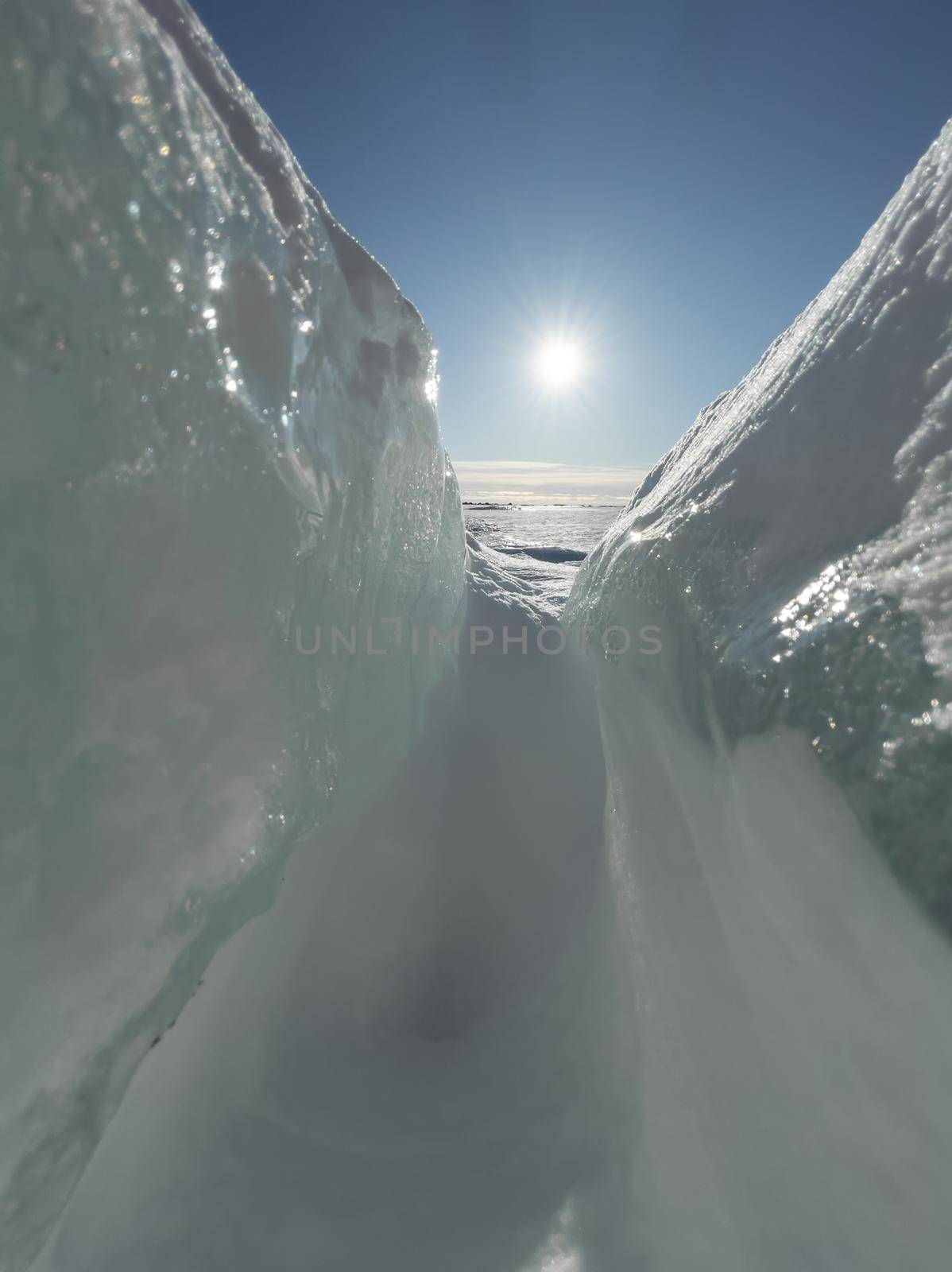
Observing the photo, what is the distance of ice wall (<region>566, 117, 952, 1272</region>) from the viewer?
827 millimetres

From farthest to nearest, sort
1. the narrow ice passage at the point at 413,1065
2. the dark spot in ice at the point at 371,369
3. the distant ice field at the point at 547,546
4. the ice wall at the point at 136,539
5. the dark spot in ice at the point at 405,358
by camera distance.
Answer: the distant ice field at the point at 547,546 < the dark spot in ice at the point at 405,358 < the dark spot in ice at the point at 371,369 < the narrow ice passage at the point at 413,1065 < the ice wall at the point at 136,539

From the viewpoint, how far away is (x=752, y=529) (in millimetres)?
1321

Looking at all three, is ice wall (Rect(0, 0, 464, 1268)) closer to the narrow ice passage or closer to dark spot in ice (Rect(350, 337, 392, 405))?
dark spot in ice (Rect(350, 337, 392, 405))

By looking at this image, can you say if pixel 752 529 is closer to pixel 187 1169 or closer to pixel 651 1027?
pixel 651 1027

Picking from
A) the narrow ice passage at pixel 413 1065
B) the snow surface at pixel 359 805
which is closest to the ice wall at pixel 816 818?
the snow surface at pixel 359 805

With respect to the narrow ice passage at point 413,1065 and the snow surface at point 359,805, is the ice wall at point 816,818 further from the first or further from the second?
the narrow ice passage at point 413,1065

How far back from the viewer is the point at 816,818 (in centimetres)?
92

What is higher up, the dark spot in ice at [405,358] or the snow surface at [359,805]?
the dark spot in ice at [405,358]

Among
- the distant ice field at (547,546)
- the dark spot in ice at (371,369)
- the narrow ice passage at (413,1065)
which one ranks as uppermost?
the dark spot in ice at (371,369)

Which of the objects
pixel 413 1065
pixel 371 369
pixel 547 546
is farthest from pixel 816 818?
pixel 547 546

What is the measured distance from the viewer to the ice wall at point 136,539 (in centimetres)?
76

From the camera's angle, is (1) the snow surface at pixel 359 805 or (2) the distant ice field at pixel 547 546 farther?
(2) the distant ice field at pixel 547 546

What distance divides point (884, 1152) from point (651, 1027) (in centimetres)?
47

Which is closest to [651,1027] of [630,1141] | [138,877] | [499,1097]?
[630,1141]
